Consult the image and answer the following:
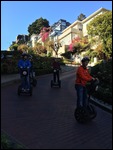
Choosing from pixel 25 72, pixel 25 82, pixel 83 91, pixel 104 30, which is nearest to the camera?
pixel 83 91

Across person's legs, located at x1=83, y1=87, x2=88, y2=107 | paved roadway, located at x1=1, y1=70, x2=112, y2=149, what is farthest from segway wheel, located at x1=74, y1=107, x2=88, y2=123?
person's legs, located at x1=83, y1=87, x2=88, y2=107

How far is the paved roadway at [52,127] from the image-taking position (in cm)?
688

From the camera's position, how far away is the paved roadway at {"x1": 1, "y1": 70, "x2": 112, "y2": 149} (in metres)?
6.88

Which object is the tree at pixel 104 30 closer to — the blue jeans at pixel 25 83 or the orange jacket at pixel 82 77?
the blue jeans at pixel 25 83

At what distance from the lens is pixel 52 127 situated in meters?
8.22

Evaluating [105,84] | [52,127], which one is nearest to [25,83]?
[105,84]

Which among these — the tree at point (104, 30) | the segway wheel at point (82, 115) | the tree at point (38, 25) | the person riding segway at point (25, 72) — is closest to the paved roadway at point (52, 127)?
the segway wheel at point (82, 115)

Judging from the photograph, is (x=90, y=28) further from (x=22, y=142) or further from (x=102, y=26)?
(x=22, y=142)

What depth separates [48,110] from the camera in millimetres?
10633

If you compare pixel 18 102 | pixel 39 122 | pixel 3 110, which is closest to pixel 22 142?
pixel 39 122

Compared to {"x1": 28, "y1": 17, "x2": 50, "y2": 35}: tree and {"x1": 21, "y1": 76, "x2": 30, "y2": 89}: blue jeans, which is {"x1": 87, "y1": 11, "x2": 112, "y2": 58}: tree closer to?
{"x1": 21, "y1": 76, "x2": 30, "y2": 89}: blue jeans

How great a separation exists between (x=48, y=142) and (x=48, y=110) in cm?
374

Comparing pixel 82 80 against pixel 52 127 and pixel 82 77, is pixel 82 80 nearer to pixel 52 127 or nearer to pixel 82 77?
pixel 82 77

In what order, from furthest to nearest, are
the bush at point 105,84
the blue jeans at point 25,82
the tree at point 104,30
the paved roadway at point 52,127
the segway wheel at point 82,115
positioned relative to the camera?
the tree at point 104,30, the blue jeans at point 25,82, the bush at point 105,84, the segway wheel at point 82,115, the paved roadway at point 52,127
